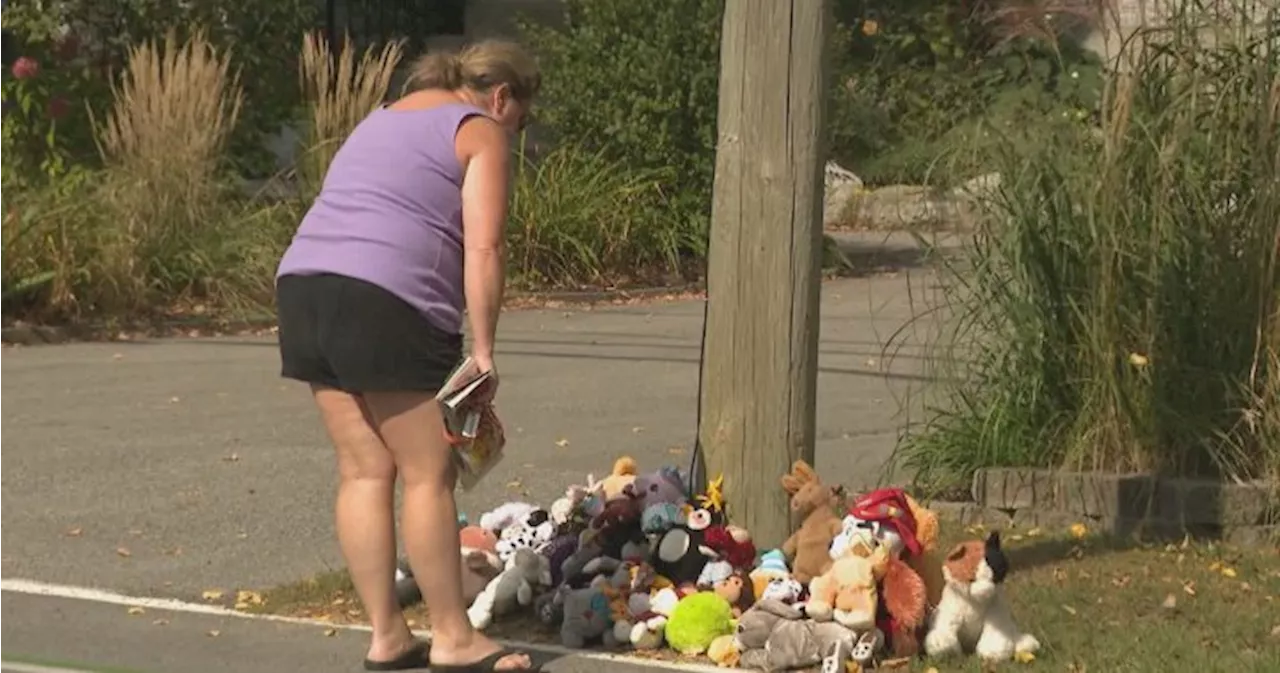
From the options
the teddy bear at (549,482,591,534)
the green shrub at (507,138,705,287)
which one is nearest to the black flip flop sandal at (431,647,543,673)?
the teddy bear at (549,482,591,534)

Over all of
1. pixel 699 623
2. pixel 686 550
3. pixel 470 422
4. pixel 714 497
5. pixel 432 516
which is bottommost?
pixel 699 623

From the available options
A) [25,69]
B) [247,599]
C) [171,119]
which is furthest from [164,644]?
[25,69]

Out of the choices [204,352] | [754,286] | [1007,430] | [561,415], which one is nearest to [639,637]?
[754,286]

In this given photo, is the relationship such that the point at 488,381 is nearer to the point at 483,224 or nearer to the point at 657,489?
the point at 483,224

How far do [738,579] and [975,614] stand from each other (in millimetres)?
669

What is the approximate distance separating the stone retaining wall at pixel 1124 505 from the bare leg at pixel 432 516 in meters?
2.47

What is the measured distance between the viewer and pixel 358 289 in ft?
20.5

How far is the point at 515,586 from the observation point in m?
7.05

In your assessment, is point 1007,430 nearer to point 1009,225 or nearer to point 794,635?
point 1009,225

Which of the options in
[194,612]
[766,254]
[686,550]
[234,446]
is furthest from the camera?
[234,446]

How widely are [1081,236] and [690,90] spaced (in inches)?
387

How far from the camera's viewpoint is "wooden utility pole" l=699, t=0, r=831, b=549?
6996mm

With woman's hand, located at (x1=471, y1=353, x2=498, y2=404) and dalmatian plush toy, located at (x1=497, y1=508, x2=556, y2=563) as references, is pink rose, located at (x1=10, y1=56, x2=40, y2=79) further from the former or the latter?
woman's hand, located at (x1=471, y1=353, x2=498, y2=404)

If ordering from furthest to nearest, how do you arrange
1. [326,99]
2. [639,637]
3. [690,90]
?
1. [690,90]
2. [326,99]
3. [639,637]
